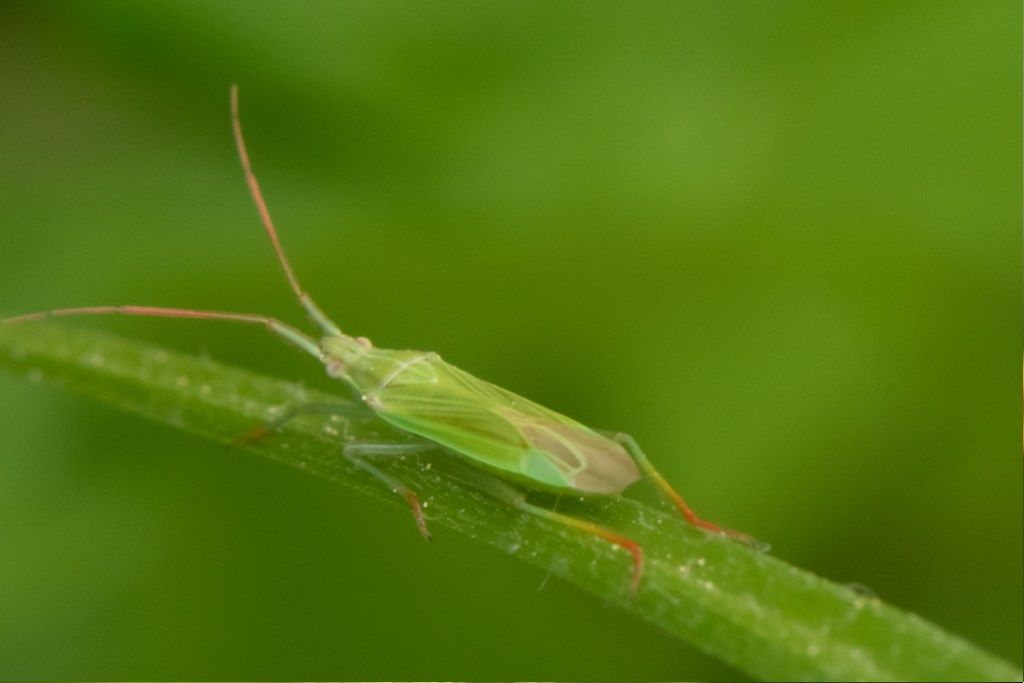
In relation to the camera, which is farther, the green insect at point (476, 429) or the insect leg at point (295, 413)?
the insect leg at point (295, 413)

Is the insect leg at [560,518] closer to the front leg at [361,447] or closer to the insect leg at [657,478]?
the front leg at [361,447]

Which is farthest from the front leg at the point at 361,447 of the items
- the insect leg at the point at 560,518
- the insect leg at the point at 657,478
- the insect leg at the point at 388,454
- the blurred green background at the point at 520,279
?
the blurred green background at the point at 520,279

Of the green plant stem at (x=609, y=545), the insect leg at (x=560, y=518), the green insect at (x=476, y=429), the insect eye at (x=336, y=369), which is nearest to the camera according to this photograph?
the green plant stem at (x=609, y=545)

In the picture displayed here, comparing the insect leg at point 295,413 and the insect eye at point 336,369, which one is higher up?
the insect eye at point 336,369

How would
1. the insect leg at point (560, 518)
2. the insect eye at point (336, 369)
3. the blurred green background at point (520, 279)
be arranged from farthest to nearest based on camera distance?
the blurred green background at point (520, 279)
the insect eye at point (336, 369)
the insect leg at point (560, 518)

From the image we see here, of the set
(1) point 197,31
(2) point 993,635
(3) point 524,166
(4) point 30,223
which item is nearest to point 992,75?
(3) point 524,166

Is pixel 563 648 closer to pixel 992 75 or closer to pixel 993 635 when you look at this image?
pixel 993 635

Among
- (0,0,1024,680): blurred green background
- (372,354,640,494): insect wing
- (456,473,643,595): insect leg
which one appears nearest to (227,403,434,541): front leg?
(372,354,640,494): insect wing

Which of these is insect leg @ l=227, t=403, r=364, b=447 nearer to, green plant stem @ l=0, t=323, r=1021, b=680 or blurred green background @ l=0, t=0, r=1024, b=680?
green plant stem @ l=0, t=323, r=1021, b=680

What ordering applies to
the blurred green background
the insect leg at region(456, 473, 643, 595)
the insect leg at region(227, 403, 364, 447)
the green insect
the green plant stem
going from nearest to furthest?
the green plant stem → the insect leg at region(456, 473, 643, 595) → the green insect → the insect leg at region(227, 403, 364, 447) → the blurred green background
